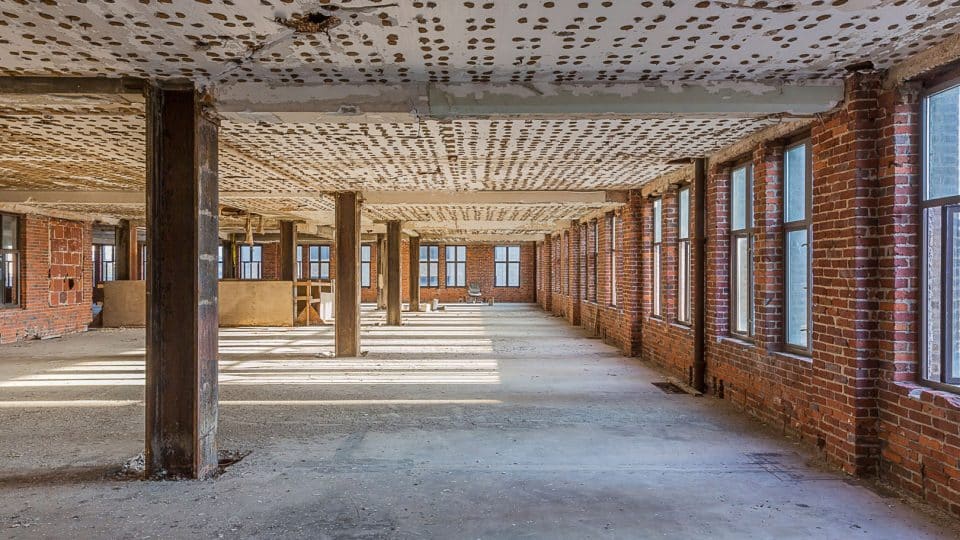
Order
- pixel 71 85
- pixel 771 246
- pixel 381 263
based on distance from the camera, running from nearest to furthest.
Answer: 1. pixel 71 85
2. pixel 771 246
3. pixel 381 263

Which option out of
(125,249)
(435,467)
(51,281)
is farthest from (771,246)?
(125,249)

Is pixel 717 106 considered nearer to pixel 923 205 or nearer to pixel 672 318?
pixel 923 205

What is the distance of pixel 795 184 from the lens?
5777mm

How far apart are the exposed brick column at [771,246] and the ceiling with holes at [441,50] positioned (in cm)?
33

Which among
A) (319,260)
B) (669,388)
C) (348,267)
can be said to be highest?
(319,260)

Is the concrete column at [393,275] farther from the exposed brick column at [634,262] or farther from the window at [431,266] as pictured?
the window at [431,266]

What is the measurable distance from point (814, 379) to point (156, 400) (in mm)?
4657

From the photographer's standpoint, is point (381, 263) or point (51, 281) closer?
point (51, 281)

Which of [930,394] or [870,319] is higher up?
[870,319]

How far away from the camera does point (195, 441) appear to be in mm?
4367

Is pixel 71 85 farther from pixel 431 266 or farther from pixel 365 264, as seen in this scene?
pixel 365 264

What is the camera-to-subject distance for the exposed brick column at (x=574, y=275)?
16812 mm

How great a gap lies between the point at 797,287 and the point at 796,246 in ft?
1.18

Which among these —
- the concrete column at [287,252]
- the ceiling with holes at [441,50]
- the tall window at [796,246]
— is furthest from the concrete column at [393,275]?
the tall window at [796,246]
